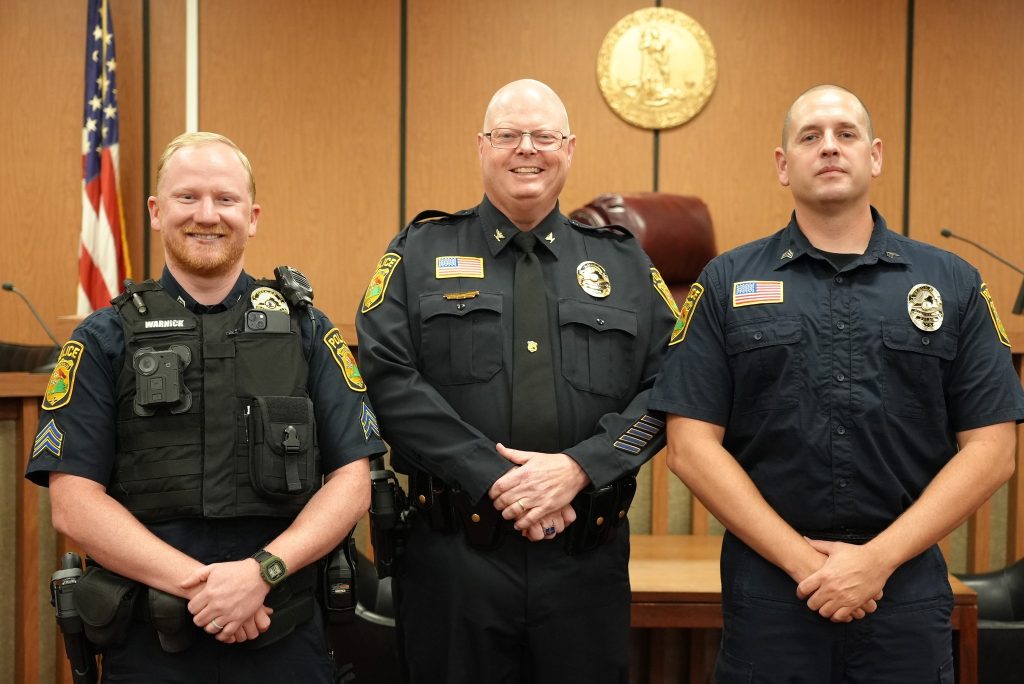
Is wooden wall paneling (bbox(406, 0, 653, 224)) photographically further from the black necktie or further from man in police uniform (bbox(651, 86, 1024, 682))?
man in police uniform (bbox(651, 86, 1024, 682))

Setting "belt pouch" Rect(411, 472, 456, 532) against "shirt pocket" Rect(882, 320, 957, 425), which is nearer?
"shirt pocket" Rect(882, 320, 957, 425)

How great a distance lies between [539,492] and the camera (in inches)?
68.1

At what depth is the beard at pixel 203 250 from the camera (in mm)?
1637

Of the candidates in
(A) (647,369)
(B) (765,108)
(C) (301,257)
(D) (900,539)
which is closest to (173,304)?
(A) (647,369)

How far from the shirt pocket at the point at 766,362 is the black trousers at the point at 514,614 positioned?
0.40 metres

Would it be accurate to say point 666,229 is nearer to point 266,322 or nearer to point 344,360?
point 344,360

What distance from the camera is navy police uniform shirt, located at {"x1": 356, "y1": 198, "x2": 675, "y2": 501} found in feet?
5.88

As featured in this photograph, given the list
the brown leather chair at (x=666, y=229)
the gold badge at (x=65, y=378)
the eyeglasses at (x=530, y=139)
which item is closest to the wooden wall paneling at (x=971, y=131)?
the brown leather chair at (x=666, y=229)

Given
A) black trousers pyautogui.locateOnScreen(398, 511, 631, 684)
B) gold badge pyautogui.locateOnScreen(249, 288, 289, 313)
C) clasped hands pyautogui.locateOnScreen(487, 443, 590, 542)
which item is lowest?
black trousers pyautogui.locateOnScreen(398, 511, 631, 684)

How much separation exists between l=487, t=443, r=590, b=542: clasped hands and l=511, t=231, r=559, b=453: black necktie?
8 centimetres

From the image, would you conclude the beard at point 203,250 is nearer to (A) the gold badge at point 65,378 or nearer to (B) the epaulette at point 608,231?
(A) the gold badge at point 65,378

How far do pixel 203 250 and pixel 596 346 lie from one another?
2.43ft

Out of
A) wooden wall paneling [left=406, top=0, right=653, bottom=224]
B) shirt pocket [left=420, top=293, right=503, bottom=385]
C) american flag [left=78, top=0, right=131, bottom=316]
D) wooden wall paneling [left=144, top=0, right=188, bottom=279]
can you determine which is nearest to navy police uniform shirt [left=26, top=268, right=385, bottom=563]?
shirt pocket [left=420, top=293, right=503, bottom=385]

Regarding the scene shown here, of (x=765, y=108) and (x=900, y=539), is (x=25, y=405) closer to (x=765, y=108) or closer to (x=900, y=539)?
(x=900, y=539)
